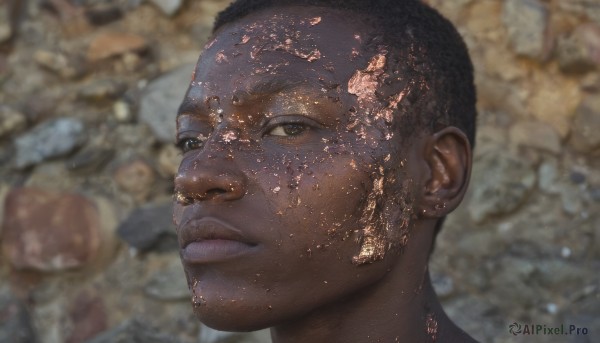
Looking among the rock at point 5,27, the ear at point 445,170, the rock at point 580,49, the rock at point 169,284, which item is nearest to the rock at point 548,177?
the rock at point 580,49

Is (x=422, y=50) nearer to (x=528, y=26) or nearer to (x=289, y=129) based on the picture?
(x=289, y=129)

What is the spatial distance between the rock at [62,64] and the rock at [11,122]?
20cm

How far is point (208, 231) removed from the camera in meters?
2.01

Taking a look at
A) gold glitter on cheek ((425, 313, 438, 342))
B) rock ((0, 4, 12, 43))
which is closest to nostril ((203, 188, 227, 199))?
gold glitter on cheek ((425, 313, 438, 342))

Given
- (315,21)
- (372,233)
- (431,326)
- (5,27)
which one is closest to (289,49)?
(315,21)

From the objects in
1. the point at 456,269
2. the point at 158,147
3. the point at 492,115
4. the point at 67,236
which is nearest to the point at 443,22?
the point at 492,115

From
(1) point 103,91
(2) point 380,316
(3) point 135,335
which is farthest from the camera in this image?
(1) point 103,91

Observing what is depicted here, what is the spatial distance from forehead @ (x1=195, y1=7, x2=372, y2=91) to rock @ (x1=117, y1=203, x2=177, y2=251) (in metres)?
1.07

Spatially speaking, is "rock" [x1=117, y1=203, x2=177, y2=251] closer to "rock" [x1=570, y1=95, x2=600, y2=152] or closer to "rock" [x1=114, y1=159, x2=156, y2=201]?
"rock" [x1=114, y1=159, x2=156, y2=201]

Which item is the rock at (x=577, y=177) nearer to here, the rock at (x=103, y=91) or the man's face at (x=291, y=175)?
the man's face at (x=291, y=175)

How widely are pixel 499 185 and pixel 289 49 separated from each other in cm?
114

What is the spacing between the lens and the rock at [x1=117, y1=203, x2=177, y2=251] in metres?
3.24

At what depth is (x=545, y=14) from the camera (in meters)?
3.06

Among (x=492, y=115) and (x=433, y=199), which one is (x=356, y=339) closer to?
(x=433, y=199)
